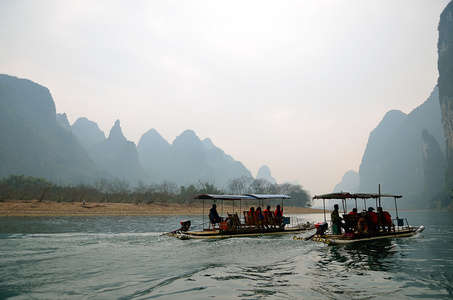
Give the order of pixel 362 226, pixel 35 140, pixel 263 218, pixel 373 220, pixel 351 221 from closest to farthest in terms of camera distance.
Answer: pixel 362 226
pixel 351 221
pixel 373 220
pixel 263 218
pixel 35 140

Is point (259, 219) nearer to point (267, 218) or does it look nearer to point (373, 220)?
point (267, 218)

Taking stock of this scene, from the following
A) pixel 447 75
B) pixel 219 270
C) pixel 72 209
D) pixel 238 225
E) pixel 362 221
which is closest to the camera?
pixel 219 270

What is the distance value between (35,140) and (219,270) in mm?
138929

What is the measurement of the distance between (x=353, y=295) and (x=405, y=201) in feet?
678

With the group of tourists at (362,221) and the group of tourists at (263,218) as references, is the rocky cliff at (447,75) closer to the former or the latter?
the group of tourists at (362,221)

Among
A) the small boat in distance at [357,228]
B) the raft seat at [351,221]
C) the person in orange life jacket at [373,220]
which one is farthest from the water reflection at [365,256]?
the raft seat at [351,221]

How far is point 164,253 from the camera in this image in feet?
43.3

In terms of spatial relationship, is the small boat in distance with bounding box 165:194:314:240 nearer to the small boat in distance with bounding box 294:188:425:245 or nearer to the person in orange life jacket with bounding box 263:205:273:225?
the person in orange life jacket with bounding box 263:205:273:225

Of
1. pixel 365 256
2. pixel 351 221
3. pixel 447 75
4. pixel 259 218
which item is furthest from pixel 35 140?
pixel 447 75

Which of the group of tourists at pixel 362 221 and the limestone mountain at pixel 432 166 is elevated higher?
the limestone mountain at pixel 432 166

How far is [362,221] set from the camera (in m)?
16.6

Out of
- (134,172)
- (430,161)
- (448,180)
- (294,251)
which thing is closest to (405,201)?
(430,161)

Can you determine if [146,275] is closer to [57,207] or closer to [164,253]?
[164,253]

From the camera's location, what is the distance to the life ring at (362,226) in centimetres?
1634
